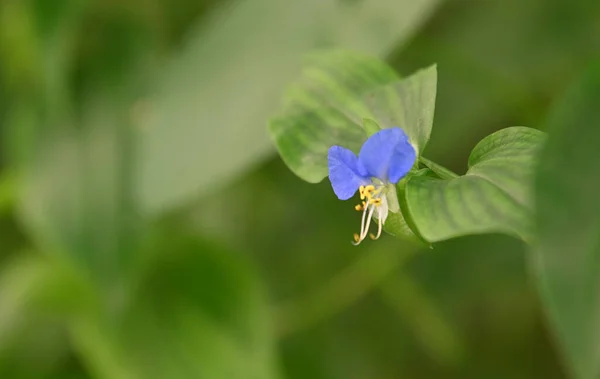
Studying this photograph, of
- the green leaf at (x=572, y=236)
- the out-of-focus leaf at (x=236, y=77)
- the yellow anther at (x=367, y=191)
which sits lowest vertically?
the green leaf at (x=572, y=236)

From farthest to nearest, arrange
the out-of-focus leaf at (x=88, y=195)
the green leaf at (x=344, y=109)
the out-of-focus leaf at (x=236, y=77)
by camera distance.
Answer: the out-of-focus leaf at (x=88, y=195) < the out-of-focus leaf at (x=236, y=77) < the green leaf at (x=344, y=109)

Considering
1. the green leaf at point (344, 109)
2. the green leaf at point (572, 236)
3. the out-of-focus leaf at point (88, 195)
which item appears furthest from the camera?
the out-of-focus leaf at point (88, 195)

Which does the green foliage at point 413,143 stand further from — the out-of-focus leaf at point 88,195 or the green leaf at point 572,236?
the out-of-focus leaf at point 88,195

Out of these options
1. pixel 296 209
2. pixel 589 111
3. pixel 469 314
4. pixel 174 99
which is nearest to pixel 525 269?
pixel 469 314

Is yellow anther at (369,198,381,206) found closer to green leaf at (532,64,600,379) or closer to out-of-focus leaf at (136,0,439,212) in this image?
green leaf at (532,64,600,379)

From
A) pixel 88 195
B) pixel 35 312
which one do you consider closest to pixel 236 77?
pixel 88 195

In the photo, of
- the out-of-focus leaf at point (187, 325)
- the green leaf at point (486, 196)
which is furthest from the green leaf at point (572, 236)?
the out-of-focus leaf at point (187, 325)

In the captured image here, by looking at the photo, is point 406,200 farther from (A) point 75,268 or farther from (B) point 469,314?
(B) point 469,314
